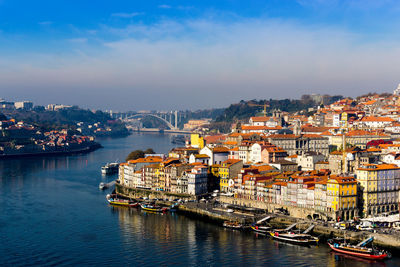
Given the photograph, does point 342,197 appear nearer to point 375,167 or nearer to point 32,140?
point 375,167

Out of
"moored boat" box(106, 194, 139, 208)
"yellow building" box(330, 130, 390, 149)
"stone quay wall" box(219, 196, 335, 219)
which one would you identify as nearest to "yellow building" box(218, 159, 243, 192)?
"stone quay wall" box(219, 196, 335, 219)

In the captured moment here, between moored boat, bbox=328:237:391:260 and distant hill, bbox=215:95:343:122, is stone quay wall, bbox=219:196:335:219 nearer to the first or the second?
moored boat, bbox=328:237:391:260

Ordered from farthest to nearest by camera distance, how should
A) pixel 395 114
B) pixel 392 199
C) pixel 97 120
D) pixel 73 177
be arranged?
pixel 97 120
pixel 395 114
pixel 73 177
pixel 392 199

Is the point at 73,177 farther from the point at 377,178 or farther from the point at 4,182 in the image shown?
the point at 377,178

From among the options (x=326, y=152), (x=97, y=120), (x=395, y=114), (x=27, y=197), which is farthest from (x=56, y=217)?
(x=97, y=120)

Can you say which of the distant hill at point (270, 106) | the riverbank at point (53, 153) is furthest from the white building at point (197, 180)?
the distant hill at point (270, 106)
